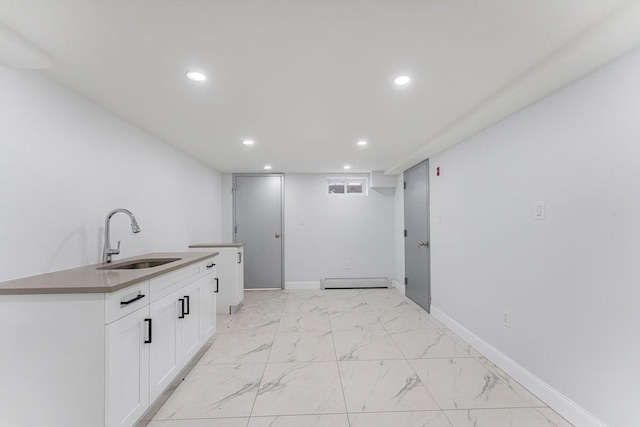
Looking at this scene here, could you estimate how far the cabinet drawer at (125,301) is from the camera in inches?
55.4

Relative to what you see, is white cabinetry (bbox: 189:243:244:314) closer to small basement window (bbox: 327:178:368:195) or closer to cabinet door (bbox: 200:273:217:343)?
cabinet door (bbox: 200:273:217:343)

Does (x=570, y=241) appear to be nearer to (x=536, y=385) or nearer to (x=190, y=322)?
(x=536, y=385)

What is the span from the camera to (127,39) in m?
1.43

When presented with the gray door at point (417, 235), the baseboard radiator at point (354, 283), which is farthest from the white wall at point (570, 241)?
the baseboard radiator at point (354, 283)

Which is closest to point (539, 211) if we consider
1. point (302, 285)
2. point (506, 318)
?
point (506, 318)

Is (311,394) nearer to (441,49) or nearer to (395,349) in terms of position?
(395,349)

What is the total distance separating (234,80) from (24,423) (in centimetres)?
210

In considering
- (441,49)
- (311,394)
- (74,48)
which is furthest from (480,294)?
(74,48)

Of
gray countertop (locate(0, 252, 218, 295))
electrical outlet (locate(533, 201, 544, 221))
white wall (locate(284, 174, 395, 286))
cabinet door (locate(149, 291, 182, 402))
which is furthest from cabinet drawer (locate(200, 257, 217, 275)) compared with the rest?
electrical outlet (locate(533, 201, 544, 221))

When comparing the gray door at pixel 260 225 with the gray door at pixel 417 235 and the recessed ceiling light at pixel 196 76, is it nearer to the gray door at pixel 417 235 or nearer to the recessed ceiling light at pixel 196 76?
the gray door at pixel 417 235

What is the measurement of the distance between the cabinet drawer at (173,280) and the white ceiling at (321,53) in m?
1.32

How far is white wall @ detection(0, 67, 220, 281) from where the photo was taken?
158cm

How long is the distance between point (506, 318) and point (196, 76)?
9.73 ft

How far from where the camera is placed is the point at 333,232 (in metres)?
5.35
